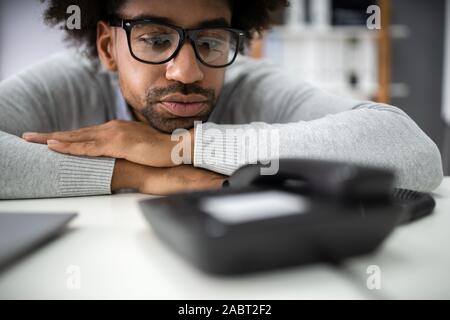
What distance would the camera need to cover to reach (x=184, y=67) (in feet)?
2.64

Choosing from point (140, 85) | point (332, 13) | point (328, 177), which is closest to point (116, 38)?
point (140, 85)

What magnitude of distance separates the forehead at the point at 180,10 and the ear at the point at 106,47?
18cm

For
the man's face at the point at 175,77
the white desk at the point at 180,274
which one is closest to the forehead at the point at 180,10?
the man's face at the point at 175,77

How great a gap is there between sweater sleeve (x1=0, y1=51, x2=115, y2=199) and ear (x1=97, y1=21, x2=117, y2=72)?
0.22 feet

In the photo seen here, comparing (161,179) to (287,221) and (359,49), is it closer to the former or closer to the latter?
(287,221)

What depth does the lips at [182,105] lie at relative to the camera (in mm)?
858

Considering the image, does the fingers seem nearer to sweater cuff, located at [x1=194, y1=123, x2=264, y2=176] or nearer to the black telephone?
sweater cuff, located at [x1=194, y1=123, x2=264, y2=176]

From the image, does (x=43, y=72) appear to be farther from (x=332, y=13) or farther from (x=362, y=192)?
(x=332, y=13)

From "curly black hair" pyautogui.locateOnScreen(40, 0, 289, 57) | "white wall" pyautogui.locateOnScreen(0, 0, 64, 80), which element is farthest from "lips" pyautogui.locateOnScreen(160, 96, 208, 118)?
"white wall" pyautogui.locateOnScreen(0, 0, 64, 80)

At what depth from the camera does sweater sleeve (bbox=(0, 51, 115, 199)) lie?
0.61m

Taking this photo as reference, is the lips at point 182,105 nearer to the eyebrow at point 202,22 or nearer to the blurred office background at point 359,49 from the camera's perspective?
the eyebrow at point 202,22

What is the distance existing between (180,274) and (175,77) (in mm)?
578

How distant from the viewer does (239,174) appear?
452mm
